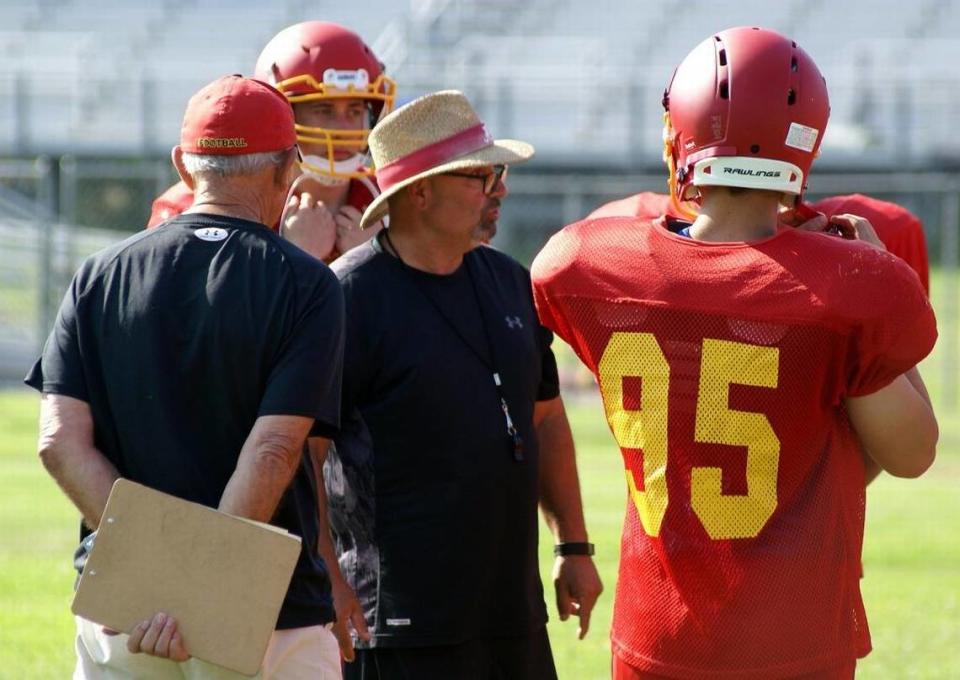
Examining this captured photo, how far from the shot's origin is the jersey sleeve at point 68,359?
340 cm

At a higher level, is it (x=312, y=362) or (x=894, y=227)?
(x=894, y=227)

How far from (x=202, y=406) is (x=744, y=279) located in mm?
1214

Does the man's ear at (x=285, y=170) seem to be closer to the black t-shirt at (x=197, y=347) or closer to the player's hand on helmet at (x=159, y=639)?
the black t-shirt at (x=197, y=347)

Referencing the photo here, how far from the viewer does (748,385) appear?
3.01 m

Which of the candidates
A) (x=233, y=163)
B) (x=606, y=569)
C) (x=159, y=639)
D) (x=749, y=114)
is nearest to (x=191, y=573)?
(x=159, y=639)

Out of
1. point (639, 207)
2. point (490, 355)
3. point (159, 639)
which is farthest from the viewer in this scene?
point (490, 355)

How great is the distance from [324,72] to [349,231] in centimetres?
64

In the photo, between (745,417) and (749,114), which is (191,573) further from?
(749,114)

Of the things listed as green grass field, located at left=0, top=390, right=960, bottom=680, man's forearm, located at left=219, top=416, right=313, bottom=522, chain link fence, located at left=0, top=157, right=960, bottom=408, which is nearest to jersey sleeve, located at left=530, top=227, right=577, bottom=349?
man's forearm, located at left=219, top=416, right=313, bottom=522

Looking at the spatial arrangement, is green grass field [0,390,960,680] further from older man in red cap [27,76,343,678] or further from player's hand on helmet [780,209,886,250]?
player's hand on helmet [780,209,886,250]

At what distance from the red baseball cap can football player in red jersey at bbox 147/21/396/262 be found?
131 cm

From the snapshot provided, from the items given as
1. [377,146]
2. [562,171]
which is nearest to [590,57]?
[562,171]

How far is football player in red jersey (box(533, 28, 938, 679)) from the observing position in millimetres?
2967

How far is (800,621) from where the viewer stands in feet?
9.96
